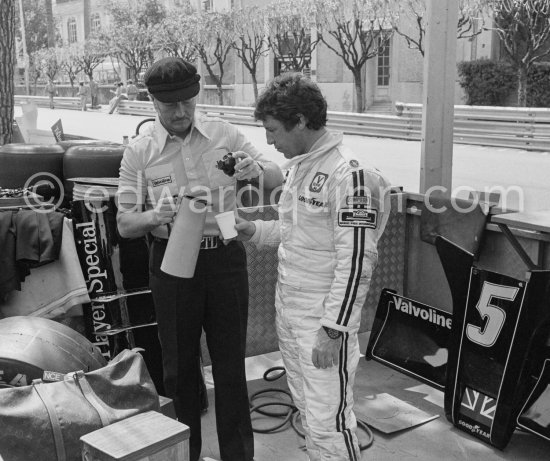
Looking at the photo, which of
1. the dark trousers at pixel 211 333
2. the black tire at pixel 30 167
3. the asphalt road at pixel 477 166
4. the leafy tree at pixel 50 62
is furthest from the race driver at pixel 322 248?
the leafy tree at pixel 50 62

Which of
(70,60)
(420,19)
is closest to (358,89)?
(420,19)

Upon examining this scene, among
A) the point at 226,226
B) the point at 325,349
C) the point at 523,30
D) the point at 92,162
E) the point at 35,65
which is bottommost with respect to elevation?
the point at 325,349

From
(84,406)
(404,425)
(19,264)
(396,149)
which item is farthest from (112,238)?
(396,149)

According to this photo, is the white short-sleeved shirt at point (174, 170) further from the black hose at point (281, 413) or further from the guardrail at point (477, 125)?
the guardrail at point (477, 125)

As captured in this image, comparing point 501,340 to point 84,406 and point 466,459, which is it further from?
point 84,406

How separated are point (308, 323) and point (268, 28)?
106ft

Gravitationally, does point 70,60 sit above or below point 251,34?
below

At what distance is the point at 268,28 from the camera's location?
33812 mm

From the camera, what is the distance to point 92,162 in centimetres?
505

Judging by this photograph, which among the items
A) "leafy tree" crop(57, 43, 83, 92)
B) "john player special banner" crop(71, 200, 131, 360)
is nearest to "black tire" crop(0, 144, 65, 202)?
"john player special banner" crop(71, 200, 131, 360)

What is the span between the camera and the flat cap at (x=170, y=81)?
3.19 metres

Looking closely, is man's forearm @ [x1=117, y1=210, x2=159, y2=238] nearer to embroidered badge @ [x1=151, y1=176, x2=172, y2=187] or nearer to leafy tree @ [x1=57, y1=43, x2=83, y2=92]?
embroidered badge @ [x1=151, y1=176, x2=172, y2=187]

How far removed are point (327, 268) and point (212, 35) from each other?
35597 mm

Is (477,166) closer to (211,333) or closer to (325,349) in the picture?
(211,333)
